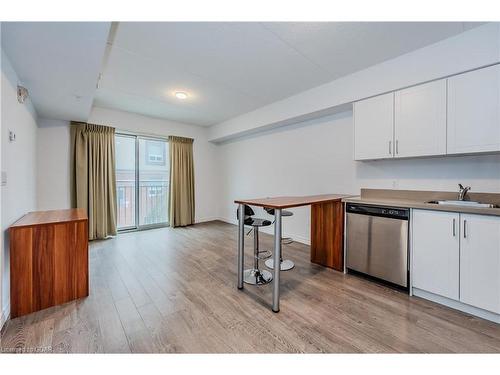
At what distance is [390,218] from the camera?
91.5 inches

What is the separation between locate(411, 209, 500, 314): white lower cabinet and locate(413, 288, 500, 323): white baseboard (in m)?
0.05

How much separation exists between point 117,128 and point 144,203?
176 cm

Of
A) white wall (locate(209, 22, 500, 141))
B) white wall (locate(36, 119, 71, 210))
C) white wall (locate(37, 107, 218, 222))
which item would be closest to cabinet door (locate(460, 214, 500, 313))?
white wall (locate(209, 22, 500, 141))

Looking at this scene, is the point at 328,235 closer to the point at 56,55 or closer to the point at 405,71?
the point at 405,71

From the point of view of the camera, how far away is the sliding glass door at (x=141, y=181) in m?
4.89

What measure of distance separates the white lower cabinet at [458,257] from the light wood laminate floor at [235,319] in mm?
185

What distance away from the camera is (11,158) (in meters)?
2.13

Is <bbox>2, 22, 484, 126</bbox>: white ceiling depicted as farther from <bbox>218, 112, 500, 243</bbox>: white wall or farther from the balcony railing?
the balcony railing

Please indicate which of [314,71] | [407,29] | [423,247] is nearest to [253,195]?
[314,71]

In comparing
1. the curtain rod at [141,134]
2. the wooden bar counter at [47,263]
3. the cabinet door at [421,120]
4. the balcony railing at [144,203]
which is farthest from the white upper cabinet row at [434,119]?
the balcony railing at [144,203]

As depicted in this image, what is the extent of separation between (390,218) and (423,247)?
377 millimetres

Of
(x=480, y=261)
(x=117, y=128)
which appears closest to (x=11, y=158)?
(x=117, y=128)

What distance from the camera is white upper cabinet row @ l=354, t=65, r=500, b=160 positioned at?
1.97 m
